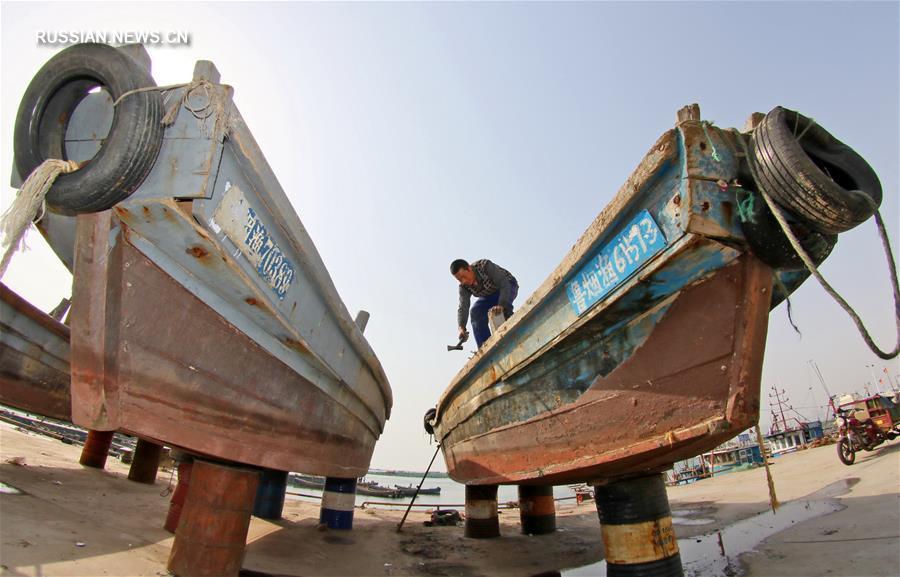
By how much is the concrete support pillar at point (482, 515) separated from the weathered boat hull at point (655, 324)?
2.61 m

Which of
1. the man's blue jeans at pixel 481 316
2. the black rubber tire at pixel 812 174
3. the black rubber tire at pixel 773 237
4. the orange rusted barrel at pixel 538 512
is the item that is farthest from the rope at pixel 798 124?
the orange rusted barrel at pixel 538 512

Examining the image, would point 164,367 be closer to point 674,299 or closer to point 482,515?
point 674,299

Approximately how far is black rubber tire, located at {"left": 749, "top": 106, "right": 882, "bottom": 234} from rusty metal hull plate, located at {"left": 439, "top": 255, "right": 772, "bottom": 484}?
1.46 ft

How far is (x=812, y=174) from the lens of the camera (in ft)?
7.09

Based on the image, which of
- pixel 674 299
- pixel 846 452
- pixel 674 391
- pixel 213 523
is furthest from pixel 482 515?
pixel 846 452

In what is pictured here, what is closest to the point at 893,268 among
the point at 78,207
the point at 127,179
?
the point at 127,179

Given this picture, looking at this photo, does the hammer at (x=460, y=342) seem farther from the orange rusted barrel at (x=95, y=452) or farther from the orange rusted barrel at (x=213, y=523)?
the orange rusted barrel at (x=95, y=452)

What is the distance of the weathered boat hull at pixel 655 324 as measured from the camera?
97.2 inches

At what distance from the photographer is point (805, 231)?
7.84 ft

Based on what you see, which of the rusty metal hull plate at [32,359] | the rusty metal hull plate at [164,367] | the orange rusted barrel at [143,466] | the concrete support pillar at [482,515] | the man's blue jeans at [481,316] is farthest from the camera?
the orange rusted barrel at [143,466]

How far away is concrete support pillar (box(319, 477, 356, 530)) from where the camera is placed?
19.7 feet

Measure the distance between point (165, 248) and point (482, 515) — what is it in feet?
17.2

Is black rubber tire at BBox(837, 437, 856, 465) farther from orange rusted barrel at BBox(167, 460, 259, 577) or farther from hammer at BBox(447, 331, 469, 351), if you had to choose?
orange rusted barrel at BBox(167, 460, 259, 577)

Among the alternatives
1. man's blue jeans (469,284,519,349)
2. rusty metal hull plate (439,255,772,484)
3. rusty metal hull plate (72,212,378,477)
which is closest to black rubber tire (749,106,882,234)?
rusty metal hull plate (439,255,772,484)
